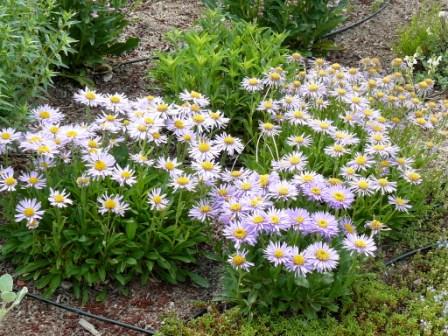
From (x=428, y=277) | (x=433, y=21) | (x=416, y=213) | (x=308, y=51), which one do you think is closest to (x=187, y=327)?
(x=428, y=277)

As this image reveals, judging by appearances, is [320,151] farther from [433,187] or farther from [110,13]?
[110,13]

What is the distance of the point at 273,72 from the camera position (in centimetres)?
418

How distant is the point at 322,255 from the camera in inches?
113

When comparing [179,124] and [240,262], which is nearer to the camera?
[240,262]

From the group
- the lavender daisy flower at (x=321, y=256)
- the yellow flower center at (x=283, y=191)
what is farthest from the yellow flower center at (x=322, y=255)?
the yellow flower center at (x=283, y=191)

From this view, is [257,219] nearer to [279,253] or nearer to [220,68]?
[279,253]

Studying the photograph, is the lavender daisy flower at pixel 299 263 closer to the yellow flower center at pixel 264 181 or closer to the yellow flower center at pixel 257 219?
the yellow flower center at pixel 257 219

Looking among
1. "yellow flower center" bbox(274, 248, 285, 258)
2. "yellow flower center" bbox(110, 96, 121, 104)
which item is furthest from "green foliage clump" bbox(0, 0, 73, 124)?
"yellow flower center" bbox(274, 248, 285, 258)

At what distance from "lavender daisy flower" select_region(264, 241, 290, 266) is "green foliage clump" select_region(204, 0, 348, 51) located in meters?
2.83

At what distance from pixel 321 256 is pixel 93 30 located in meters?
2.60

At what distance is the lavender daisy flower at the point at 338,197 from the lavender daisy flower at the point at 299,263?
0.32 metres

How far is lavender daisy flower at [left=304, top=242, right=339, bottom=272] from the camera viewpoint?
2873 millimetres

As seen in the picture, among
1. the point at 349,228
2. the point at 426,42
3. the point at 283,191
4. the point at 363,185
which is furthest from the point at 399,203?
the point at 426,42

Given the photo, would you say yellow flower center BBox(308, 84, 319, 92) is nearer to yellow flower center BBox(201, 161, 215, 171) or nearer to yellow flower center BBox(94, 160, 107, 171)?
yellow flower center BBox(201, 161, 215, 171)
